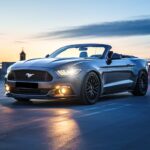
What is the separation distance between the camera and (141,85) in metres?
15.8

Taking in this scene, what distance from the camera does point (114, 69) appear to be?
14336 mm

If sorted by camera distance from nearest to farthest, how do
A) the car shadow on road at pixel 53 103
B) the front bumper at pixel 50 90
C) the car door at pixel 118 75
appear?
the car shadow on road at pixel 53 103
the front bumper at pixel 50 90
the car door at pixel 118 75

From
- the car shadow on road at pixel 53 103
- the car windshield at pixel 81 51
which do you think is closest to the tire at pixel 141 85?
the car shadow on road at pixel 53 103

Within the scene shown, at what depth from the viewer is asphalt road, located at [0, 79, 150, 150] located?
A: 7.13 m

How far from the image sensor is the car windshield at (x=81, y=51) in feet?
46.6

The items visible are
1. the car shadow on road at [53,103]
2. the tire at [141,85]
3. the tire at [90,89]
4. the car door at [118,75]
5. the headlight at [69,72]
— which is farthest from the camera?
the tire at [141,85]

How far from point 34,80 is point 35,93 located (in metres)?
0.27

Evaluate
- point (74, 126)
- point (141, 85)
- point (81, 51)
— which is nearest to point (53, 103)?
point (81, 51)

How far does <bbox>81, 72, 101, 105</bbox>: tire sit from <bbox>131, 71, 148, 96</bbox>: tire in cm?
245

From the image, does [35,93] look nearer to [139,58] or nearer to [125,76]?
[125,76]

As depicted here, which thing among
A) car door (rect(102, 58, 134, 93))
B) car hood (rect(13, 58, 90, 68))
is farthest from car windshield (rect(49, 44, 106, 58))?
car hood (rect(13, 58, 90, 68))

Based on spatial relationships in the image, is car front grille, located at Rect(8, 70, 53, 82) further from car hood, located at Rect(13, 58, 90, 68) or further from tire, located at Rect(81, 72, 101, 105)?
tire, located at Rect(81, 72, 101, 105)

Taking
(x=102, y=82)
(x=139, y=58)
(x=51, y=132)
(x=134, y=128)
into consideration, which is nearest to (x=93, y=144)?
(x=51, y=132)

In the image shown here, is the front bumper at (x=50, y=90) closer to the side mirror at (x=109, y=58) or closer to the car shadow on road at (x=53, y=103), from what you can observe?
the car shadow on road at (x=53, y=103)
